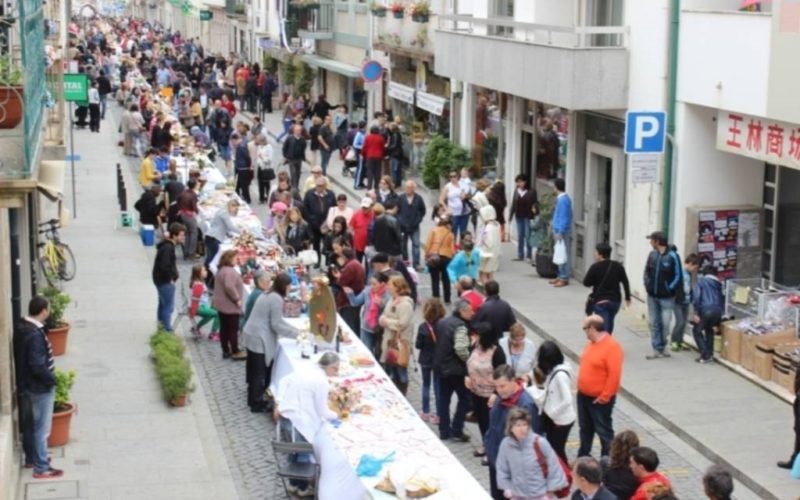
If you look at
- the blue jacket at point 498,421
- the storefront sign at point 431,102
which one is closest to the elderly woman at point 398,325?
the blue jacket at point 498,421

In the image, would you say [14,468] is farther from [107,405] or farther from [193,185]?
[193,185]

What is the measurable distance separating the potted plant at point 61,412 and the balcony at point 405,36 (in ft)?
62.9

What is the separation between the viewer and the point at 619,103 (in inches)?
875

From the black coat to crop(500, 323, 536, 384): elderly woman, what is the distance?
14.5ft

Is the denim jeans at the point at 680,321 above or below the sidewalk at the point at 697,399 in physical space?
above

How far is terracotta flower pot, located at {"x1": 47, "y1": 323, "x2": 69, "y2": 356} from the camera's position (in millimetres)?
18953

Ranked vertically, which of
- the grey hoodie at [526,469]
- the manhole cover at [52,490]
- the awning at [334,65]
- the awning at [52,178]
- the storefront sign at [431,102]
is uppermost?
the awning at [52,178]

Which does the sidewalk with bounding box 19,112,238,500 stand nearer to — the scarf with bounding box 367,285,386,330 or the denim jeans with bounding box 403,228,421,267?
the scarf with bounding box 367,285,386,330

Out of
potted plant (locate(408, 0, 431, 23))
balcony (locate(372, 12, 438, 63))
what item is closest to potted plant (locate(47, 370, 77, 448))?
balcony (locate(372, 12, 438, 63))

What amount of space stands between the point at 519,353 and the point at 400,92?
24.7 metres

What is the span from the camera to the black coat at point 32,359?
13797 mm

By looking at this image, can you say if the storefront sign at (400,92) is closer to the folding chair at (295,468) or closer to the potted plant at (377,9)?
the potted plant at (377,9)

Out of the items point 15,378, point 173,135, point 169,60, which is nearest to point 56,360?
point 15,378

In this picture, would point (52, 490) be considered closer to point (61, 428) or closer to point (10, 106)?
point (61, 428)
